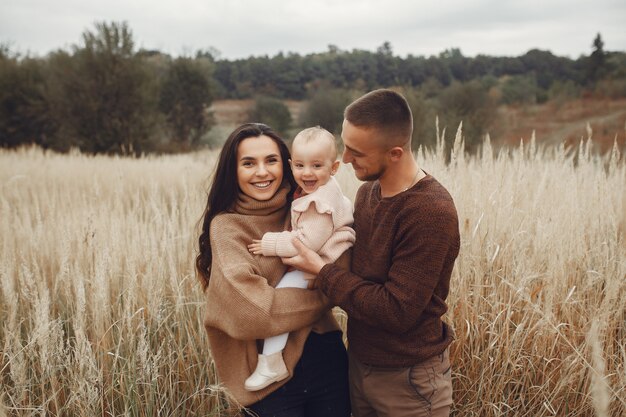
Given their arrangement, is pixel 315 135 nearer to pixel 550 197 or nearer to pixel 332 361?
pixel 332 361

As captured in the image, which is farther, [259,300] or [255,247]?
[255,247]

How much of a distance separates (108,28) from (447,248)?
729 inches

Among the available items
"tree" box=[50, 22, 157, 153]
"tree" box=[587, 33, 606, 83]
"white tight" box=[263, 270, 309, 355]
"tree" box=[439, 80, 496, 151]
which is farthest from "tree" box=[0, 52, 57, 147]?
"tree" box=[587, 33, 606, 83]

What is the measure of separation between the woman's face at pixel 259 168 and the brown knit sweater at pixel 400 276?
16.1 inches

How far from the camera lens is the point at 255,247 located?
5.40 feet

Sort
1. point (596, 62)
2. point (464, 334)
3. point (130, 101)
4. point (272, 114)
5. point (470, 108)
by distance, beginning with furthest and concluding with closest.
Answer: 1. point (596, 62)
2. point (272, 114)
3. point (130, 101)
4. point (470, 108)
5. point (464, 334)

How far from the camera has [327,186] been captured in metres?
1.70

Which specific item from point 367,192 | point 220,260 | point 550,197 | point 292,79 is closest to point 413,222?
point 367,192

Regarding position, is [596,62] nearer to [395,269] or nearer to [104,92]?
[104,92]

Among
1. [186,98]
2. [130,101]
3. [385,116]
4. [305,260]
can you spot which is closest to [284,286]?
[305,260]

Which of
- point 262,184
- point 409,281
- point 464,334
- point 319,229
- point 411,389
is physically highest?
point 262,184

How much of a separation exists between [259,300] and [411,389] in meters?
0.63

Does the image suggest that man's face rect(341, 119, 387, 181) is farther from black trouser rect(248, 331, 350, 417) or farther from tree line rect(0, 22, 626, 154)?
tree line rect(0, 22, 626, 154)

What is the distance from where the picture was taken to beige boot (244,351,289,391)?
1.55 m
